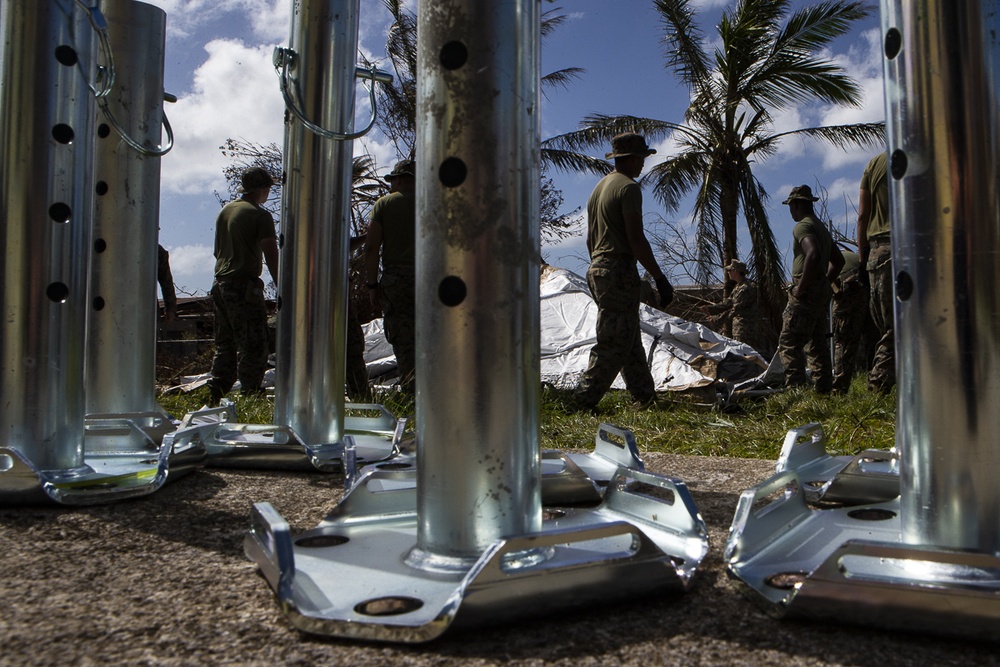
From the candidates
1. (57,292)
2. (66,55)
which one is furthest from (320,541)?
(66,55)

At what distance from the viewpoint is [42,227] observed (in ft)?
7.29

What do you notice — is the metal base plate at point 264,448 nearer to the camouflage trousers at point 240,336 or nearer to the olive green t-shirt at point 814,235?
the camouflage trousers at point 240,336

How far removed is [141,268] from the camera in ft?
10.2

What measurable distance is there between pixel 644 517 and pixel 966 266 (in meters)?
0.83

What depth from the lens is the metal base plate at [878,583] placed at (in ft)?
3.93

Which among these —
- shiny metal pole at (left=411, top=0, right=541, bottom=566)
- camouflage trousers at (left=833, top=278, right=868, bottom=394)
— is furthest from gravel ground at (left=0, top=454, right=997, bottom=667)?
camouflage trousers at (left=833, top=278, right=868, bottom=394)

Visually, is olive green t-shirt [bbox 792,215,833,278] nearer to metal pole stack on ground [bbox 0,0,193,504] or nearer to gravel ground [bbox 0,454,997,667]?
gravel ground [bbox 0,454,997,667]

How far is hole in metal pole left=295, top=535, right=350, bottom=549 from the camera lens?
5.37ft

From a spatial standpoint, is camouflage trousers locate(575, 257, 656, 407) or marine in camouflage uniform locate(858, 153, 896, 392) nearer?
marine in camouflage uniform locate(858, 153, 896, 392)

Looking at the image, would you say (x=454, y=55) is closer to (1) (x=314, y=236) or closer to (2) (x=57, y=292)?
(2) (x=57, y=292)

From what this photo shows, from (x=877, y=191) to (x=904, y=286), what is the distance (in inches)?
156

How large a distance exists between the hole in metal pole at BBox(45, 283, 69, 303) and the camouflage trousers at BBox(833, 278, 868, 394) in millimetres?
5805

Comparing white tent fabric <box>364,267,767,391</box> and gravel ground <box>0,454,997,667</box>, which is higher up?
white tent fabric <box>364,267,767,391</box>

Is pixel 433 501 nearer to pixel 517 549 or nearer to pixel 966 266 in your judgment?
pixel 517 549
